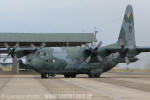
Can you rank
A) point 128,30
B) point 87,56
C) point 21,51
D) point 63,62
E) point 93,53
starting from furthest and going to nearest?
point 21,51, point 128,30, point 87,56, point 93,53, point 63,62

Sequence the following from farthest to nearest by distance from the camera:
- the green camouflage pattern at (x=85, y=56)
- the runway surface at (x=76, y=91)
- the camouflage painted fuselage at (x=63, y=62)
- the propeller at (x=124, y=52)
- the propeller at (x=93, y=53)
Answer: the propeller at (x=93, y=53)
the propeller at (x=124, y=52)
the green camouflage pattern at (x=85, y=56)
the camouflage painted fuselage at (x=63, y=62)
the runway surface at (x=76, y=91)

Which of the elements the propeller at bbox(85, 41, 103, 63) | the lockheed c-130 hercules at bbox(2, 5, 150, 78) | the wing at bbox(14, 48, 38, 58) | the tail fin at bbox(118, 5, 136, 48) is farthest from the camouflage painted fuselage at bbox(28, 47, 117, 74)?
the wing at bbox(14, 48, 38, 58)

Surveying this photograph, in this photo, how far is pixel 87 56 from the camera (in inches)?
1747

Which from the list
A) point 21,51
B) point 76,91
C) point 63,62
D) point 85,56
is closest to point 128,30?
point 85,56

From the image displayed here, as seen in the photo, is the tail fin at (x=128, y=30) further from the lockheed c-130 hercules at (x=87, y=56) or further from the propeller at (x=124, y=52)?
the propeller at (x=124, y=52)

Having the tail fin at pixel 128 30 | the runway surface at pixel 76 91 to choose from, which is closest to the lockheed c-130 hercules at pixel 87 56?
the tail fin at pixel 128 30

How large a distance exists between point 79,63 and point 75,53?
1.30m

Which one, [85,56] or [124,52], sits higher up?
[124,52]

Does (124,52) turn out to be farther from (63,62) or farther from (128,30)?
(63,62)

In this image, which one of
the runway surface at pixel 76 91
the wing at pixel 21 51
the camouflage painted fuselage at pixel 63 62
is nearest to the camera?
A: the runway surface at pixel 76 91

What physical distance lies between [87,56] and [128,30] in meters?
6.84

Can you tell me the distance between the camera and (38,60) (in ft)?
137

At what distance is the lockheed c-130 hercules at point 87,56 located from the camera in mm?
42094

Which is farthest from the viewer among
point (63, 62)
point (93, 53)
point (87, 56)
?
point (87, 56)
